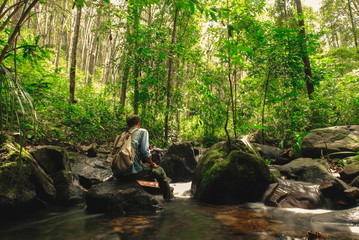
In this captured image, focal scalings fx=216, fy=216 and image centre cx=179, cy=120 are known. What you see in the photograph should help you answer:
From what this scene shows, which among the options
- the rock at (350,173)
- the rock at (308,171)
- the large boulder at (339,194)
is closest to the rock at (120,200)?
the large boulder at (339,194)

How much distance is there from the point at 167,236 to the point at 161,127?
7.03 metres

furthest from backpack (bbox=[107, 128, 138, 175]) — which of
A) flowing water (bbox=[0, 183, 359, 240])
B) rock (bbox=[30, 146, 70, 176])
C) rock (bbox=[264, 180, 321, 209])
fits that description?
rock (bbox=[264, 180, 321, 209])

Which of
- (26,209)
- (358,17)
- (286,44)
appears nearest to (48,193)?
(26,209)

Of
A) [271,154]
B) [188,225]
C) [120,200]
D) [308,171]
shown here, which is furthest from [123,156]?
[271,154]

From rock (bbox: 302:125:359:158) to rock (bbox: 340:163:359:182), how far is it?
61.7 inches

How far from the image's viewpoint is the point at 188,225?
3533mm

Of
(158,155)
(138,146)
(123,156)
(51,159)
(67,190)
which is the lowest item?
(67,190)

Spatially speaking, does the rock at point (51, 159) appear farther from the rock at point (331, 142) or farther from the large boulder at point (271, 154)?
the rock at point (331, 142)

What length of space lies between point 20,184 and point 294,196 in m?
5.25

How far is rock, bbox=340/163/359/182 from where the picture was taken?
15.4 feet

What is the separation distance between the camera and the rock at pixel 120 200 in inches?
160

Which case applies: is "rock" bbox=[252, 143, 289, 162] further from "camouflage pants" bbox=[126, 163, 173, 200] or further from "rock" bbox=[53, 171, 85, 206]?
"rock" bbox=[53, 171, 85, 206]

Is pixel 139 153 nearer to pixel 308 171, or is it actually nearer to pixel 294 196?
pixel 294 196

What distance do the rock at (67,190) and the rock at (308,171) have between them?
17.4 ft
